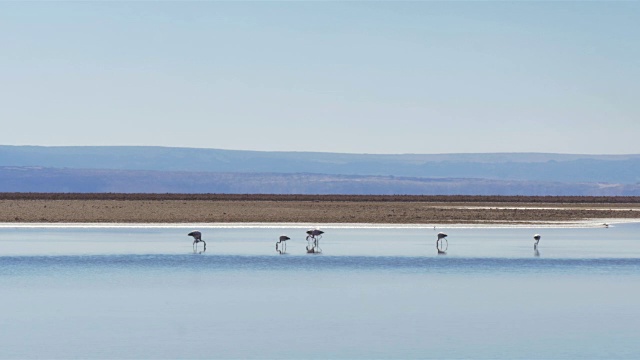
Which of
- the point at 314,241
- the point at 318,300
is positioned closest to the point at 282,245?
the point at 314,241

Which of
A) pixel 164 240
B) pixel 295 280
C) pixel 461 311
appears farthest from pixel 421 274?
pixel 164 240

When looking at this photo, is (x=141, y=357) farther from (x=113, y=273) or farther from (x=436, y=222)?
(x=436, y=222)

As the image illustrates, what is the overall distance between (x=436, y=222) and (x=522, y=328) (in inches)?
1486

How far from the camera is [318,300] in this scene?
23875 mm

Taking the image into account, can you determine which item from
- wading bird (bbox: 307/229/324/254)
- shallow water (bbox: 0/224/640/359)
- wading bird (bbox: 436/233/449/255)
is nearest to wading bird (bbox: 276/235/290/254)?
shallow water (bbox: 0/224/640/359)

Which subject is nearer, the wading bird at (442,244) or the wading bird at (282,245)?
the wading bird at (282,245)

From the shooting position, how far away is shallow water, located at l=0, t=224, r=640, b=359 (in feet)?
60.0

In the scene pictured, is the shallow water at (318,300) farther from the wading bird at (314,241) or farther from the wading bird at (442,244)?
the wading bird at (314,241)

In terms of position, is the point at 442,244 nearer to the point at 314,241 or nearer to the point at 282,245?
the point at 314,241

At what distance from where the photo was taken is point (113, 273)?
2922cm

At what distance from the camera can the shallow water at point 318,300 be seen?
18.3 metres

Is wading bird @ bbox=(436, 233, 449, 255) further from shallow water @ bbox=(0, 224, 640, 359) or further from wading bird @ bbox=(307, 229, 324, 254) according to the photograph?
wading bird @ bbox=(307, 229, 324, 254)

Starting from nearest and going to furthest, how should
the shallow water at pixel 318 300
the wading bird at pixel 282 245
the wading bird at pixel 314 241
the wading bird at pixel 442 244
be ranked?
the shallow water at pixel 318 300
the wading bird at pixel 282 245
the wading bird at pixel 442 244
the wading bird at pixel 314 241

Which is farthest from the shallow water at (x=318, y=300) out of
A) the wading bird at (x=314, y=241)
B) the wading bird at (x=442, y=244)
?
the wading bird at (x=314, y=241)
